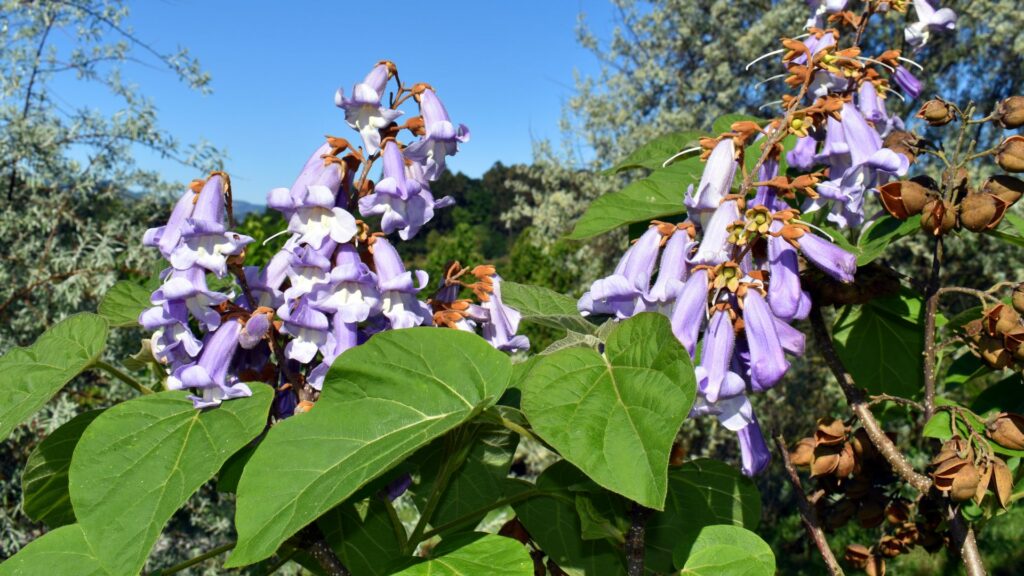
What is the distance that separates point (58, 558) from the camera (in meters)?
1.23

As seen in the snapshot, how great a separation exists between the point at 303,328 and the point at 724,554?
74cm

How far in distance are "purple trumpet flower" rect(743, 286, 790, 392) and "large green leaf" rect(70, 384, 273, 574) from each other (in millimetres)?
718

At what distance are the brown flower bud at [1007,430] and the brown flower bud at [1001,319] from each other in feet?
0.47

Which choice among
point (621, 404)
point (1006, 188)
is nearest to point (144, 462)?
point (621, 404)

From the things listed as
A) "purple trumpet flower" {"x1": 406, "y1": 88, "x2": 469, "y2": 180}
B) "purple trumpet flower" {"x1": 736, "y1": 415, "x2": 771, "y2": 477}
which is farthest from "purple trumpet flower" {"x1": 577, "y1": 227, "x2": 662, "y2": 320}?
"purple trumpet flower" {"x1": 406, "y1": 88, "x2": 469, "y2": 180}

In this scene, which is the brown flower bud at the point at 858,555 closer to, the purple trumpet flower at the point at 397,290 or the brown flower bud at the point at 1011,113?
the brown flower bud at the point at 1011,113

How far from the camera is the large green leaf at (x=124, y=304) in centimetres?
156

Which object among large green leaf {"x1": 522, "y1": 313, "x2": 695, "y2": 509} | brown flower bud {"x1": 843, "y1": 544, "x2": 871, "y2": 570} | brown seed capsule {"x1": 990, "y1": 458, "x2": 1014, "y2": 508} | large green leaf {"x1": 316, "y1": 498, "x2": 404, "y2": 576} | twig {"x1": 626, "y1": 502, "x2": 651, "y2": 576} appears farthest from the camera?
brown flower bud {"x1": 843, "y1": 544, "x2": 871, "y2": 570}

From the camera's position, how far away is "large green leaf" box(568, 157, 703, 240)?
1.63 meters

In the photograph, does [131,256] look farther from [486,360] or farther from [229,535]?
[486,360]

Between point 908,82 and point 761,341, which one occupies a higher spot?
point 908,82

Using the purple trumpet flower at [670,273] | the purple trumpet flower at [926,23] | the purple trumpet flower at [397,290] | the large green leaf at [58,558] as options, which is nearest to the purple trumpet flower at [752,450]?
the purple trumpet flower at [670,273]

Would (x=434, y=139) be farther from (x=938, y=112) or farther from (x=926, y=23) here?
(x=926, y=23)

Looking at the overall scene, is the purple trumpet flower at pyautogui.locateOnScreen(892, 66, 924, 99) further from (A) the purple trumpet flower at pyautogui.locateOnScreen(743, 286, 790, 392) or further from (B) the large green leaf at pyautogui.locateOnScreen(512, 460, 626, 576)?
(B) the large green leaf at pyautogui.locateOnScreen(512, 460, 626, 576)
